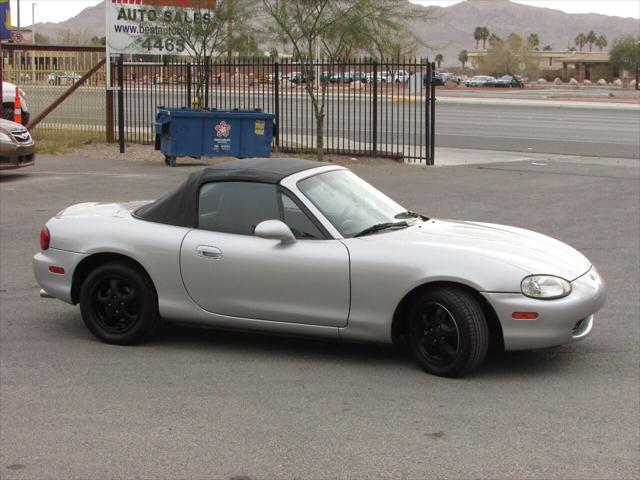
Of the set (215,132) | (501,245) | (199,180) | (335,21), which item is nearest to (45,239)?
(199,180)

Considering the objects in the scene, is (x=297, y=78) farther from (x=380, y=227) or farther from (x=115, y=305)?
(x=380, y=227)

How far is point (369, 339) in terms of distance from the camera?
6820 mm

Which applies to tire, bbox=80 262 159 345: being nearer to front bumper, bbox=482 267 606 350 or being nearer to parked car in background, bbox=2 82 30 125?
front bumper, bbox=482 267 606 350

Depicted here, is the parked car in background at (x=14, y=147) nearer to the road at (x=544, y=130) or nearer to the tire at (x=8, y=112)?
the tire at (x=8, y=112)

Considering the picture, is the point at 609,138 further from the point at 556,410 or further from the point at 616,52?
the point at 616,52

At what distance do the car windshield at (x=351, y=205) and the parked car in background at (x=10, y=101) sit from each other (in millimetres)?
18512

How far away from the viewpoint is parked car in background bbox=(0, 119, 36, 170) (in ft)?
55.3

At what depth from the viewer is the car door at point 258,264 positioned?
6797 millimetres

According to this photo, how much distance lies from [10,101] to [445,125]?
1559 cm

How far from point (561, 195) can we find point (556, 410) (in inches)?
409

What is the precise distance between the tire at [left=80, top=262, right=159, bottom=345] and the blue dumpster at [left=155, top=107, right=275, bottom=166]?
12.8m

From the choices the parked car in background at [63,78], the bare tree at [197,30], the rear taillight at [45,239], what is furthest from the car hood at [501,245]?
the parked car in background at [63,78]

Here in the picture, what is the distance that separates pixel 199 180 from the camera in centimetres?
736

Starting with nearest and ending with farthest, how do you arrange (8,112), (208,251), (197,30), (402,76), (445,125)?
(208,251) < (197,30) < (8,112) < (402,76) < (445,125)
